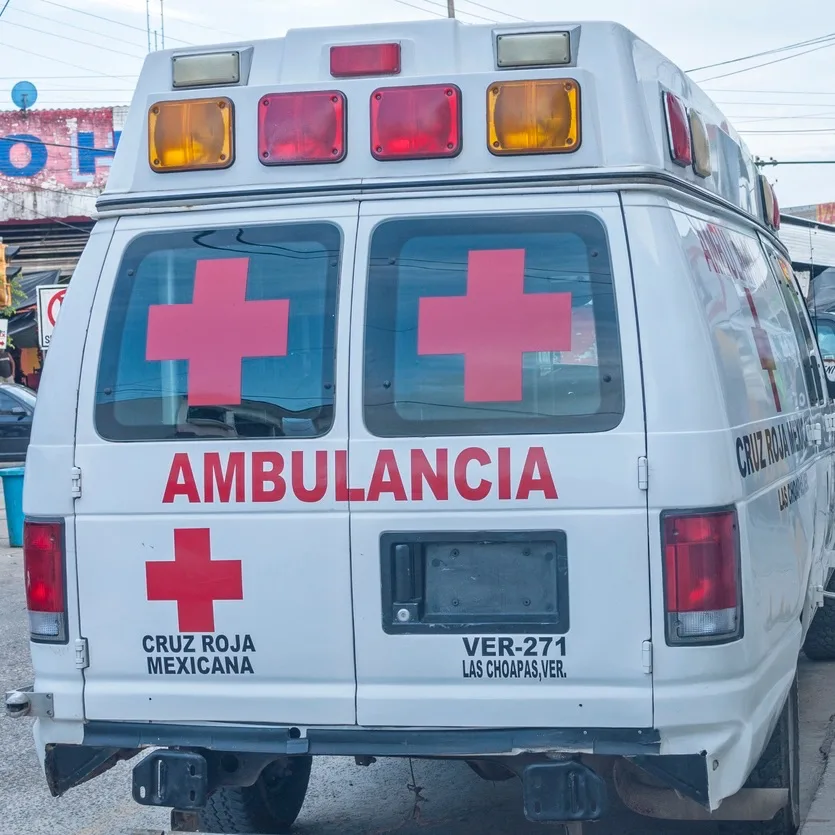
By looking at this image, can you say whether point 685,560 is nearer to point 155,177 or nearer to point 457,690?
point 457,690

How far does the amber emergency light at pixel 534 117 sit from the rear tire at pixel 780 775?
1.98m

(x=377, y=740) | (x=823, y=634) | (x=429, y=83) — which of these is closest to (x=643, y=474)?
(x=377, y=740)

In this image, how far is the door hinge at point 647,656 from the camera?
339 centimetres

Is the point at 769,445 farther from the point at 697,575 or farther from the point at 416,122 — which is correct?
the point at 416,122

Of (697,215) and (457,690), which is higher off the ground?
(697,215)

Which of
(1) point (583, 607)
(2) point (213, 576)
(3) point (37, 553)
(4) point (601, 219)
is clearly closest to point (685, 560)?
(1) point (583, 607)

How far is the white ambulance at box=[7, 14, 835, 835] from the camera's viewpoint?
11.2ft

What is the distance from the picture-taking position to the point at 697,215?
3961 mm

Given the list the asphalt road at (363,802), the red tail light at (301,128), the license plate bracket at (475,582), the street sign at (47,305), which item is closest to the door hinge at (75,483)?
the license plate bracket at (475,582)

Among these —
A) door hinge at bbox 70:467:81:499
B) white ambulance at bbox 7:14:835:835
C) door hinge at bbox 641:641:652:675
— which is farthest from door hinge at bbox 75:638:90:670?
door hinge at bbox 641:641:652:675

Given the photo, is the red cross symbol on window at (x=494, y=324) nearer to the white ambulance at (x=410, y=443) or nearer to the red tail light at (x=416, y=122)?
the white ambulance at (x=410, y=443)

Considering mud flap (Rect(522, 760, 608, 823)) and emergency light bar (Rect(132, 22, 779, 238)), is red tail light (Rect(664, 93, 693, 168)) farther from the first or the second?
mud flap (Rect(522, 760, 608, 823))

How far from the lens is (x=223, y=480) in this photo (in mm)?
3650

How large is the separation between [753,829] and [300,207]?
2472 mm
